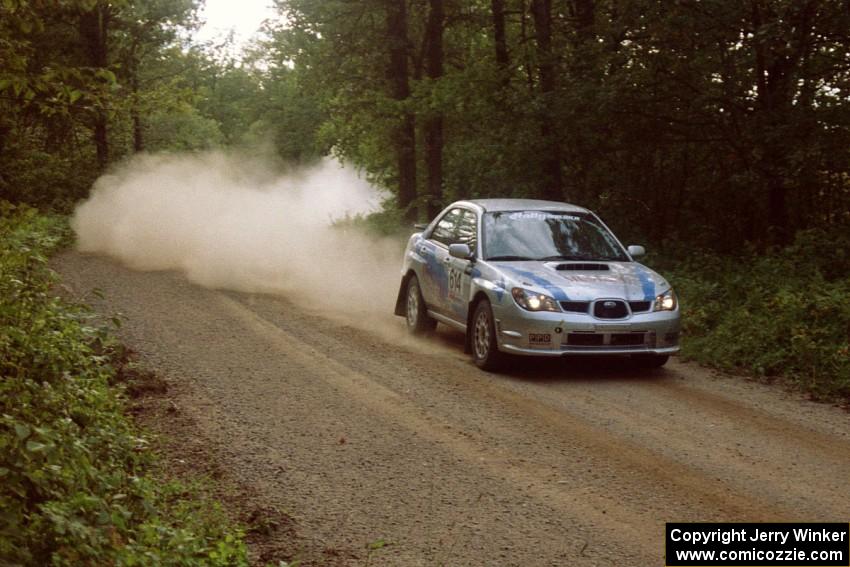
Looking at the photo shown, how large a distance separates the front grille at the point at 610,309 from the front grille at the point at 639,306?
110 millimetres

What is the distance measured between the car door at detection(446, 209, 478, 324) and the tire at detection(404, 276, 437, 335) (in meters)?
0.90

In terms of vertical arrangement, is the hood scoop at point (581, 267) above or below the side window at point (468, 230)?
below

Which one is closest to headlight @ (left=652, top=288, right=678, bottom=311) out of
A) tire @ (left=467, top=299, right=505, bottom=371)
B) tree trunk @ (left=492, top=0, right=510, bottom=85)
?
tire @ (left=467, top=299, right=505, bottom=371)

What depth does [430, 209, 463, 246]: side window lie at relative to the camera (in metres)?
12.8

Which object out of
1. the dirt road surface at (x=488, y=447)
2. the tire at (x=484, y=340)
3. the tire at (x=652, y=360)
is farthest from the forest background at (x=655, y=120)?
the tire at (x=484, y=340)

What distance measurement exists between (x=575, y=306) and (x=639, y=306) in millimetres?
708

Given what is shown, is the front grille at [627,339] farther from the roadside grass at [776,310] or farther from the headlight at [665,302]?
the roadside grass at [776,310]

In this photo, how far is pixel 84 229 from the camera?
104 feet

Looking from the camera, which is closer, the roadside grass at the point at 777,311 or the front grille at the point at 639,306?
the front grille at the point at 639,306

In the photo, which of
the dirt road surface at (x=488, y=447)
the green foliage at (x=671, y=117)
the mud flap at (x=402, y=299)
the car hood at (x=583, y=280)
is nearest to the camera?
the dirt road surface at (x=488, y=447)

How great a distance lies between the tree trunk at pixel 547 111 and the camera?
18438mm

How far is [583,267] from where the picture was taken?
11.3m

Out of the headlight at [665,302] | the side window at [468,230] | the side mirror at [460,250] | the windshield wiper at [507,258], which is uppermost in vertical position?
the side window at [468,230]

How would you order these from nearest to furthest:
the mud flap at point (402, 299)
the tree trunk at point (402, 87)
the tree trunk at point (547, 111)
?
the mud flap at point (402, 299), the tree trunk at point (547, 111), the tree trunk at point (402, 87)
